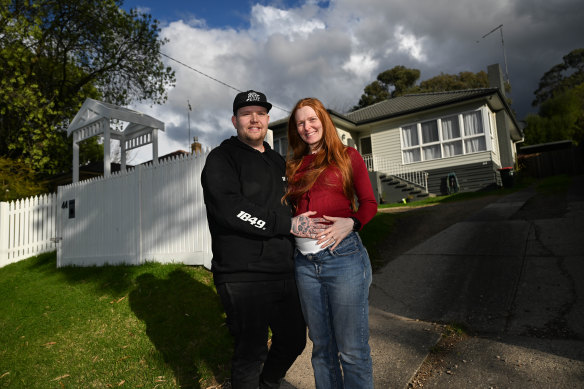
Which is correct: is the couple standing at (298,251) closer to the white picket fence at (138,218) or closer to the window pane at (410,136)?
the white picket fence at (138,218)

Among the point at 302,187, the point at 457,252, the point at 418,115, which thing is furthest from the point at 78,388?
the point at 418,115

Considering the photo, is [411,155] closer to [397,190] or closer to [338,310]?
[397,190]

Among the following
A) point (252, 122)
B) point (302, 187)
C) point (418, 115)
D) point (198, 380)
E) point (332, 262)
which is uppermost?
point (418, 115)

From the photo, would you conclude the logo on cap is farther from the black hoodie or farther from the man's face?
the black hoodie

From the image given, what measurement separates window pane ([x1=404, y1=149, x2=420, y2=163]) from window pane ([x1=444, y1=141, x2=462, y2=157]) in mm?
1381

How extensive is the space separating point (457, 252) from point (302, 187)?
4.90 m

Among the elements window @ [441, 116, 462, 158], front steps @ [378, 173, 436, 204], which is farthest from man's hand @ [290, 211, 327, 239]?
window @ [441, 116, 462, 158]

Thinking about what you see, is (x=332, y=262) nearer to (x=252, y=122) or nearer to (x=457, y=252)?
(x=252, y=122)

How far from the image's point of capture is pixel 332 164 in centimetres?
217

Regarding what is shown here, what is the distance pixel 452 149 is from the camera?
17.2 metres

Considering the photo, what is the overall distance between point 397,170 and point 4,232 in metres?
16.3

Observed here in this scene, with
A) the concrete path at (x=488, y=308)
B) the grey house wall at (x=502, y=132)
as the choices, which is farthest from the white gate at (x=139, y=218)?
the grey house wall at (x=502, y=132)

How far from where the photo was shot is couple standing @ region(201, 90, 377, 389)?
2006 mm

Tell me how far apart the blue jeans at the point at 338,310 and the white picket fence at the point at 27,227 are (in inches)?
388
